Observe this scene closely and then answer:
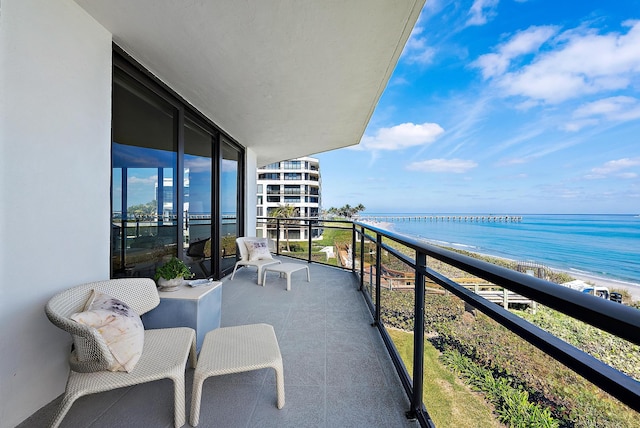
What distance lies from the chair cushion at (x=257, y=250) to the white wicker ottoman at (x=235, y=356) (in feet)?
8.49

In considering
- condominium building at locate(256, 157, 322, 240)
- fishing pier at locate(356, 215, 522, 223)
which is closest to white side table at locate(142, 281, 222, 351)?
fishing pier at locate(356, 215, 522, 223)

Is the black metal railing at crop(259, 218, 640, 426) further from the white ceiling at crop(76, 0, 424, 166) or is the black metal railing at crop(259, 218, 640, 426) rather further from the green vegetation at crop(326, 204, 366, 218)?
the green vegetation at crop(326, 204, 366, 218)

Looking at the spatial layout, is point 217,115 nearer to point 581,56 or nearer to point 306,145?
point 306,145

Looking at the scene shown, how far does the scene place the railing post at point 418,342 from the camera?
4.49 feet

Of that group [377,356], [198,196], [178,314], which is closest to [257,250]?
[198,196]

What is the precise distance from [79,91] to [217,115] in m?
2.02

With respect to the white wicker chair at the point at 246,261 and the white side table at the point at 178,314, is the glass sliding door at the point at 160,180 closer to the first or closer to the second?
the white wicker chair at the point at 246,261

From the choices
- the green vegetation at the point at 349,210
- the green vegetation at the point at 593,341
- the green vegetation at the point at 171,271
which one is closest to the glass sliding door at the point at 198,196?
the green vegetation at the point at 171,271

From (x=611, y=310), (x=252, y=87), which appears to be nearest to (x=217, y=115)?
(x=252, y=87)

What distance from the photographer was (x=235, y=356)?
4.65ft

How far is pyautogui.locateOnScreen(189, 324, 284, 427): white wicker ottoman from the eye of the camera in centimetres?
130

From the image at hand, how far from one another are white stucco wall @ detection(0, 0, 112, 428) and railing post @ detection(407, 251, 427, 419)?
211 centimetres

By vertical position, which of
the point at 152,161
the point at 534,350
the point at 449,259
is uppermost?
the point at 152,161

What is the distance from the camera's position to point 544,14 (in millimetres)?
10211
